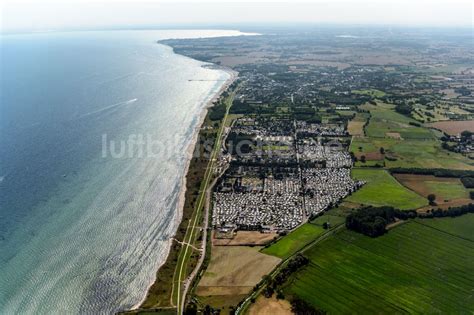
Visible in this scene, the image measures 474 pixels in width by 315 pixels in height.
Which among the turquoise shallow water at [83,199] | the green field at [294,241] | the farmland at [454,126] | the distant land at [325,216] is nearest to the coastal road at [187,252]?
the distant land at [325,216]

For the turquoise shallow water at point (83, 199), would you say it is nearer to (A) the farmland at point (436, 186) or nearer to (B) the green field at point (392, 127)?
(A) the farmland at point (436, 186)

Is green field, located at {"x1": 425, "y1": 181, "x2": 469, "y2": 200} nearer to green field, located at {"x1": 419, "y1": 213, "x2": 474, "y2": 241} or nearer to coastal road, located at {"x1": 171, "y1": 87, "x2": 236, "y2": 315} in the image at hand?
green field, located at {"x1": 419, "y1": 213, "x2": 474, "y2": 241}

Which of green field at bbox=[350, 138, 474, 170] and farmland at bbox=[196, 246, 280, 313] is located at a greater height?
green field at bbox=[350, 138, 474, 170]

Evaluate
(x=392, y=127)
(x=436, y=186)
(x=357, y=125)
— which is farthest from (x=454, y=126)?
(x=436, y=186)

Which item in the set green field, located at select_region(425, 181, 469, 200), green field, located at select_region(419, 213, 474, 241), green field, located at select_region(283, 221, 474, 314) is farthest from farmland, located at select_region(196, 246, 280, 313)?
green field, located at select_region(425, 181, 469, 200)

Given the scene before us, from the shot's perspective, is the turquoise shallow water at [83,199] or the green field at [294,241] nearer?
the turquoise shallow water at [83,199]

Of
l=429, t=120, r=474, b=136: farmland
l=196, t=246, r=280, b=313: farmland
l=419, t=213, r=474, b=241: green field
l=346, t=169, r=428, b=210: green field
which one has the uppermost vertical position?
l=429, t=120, r=474, b=136: farmland
